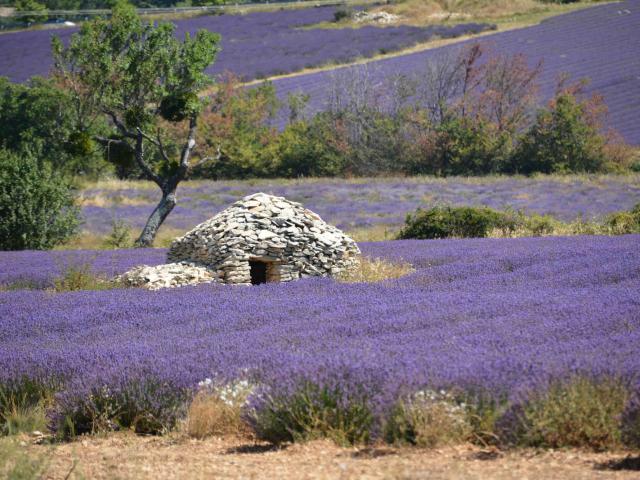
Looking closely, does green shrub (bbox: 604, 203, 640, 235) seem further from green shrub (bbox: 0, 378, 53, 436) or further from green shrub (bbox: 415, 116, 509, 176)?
green shrub (bbox: 415, 116, 509, 176)

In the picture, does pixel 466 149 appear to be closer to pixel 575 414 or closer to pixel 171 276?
pixel 171 276

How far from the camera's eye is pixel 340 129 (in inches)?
1658

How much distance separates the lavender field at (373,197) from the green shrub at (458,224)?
3411 mm

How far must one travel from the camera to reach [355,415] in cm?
624

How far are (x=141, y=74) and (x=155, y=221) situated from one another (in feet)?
12.5

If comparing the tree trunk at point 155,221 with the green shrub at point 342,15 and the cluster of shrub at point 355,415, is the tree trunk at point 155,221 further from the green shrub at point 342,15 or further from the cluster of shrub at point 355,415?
the green shrub at point 342,15

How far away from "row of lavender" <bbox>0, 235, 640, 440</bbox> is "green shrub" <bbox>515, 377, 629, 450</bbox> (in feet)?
0.32

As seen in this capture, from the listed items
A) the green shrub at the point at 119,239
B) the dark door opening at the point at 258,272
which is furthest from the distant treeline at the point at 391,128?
the dark door opening at the point at 258,272

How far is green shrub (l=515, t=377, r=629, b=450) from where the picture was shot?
18.6ft

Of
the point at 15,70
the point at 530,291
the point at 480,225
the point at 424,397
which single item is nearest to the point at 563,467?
the point at 424,397

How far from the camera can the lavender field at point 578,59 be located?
4625cm

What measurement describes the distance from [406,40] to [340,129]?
18.0m

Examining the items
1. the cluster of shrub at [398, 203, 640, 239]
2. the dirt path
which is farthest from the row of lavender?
the cluster of shrub at [398, 203, 640, 239]

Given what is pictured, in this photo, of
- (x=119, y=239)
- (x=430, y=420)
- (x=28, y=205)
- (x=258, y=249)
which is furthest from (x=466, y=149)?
(x=430, y=420)
